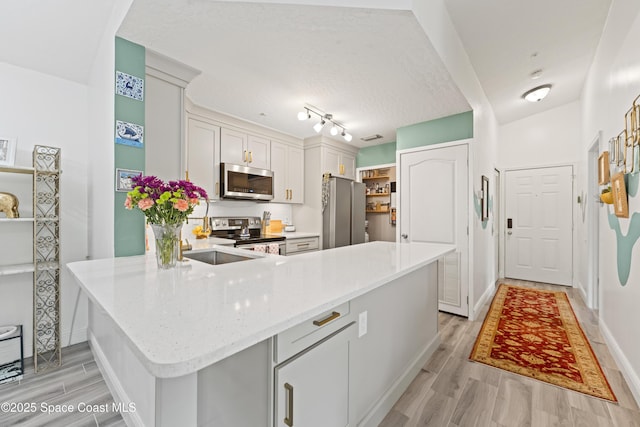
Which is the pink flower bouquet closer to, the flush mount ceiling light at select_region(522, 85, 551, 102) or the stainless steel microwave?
the stainless steel microwave

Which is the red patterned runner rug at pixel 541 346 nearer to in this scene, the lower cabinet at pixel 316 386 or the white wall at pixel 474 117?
the white wall at pixel 474 117

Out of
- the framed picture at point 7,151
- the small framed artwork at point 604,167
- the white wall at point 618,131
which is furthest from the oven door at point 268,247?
the small framed artwork at point 604,167

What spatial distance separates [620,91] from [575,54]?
132 cm

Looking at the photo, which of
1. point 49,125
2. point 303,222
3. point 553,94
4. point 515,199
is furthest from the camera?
point 515,199

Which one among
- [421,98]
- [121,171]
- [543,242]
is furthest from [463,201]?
[121,171]

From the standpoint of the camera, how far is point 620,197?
2020 mm

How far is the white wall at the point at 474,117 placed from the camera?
6.42 feet

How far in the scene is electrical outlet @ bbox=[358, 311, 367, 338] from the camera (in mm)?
1429

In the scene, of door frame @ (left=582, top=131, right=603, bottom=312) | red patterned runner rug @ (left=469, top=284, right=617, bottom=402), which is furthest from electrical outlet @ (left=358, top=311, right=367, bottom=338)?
door frame @ (left=582, top=131, right=603, bottom=312)

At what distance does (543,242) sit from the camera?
477 cm

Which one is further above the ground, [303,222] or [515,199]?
[515,199]

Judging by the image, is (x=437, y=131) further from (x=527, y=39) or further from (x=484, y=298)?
(x=484, y=298)

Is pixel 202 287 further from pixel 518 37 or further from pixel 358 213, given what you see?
pixel 358 213

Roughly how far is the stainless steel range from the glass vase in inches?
72.0
